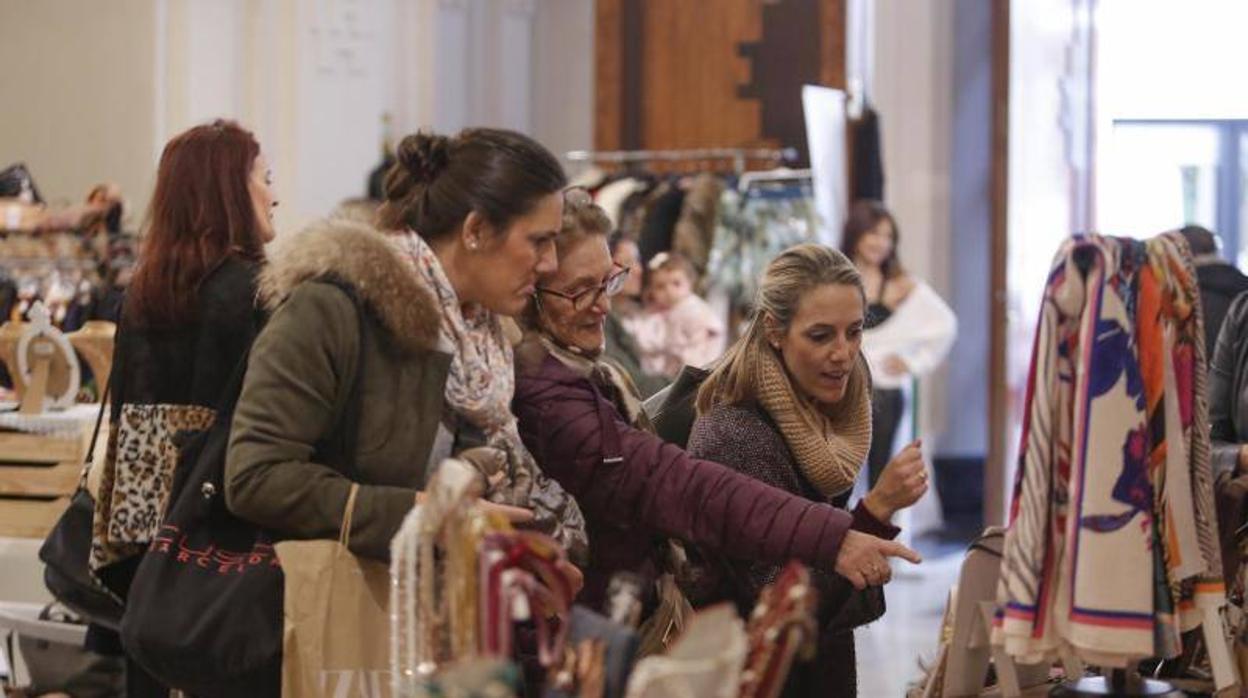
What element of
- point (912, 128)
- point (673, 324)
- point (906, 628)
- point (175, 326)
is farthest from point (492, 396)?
point (912, 128)

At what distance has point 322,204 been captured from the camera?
33.0ft

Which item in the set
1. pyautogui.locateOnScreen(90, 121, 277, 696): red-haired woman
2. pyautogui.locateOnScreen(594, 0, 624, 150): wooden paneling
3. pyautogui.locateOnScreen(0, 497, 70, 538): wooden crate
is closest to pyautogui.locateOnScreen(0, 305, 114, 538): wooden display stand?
pyautogui.locateOnScreen(0, 497, 70, 538): wooden crate

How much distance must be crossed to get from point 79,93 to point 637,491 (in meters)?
7.02

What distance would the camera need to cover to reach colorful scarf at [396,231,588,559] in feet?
10.2

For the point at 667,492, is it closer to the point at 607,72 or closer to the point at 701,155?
the point at 701,155

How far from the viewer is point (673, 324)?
862 cm

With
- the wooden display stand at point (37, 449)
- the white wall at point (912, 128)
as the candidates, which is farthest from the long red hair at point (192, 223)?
the white wall at point (912, 128)

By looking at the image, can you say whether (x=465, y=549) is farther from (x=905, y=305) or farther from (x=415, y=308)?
(x=905, y=305)

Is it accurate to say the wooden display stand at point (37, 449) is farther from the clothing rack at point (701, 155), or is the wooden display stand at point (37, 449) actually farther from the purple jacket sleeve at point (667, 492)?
the clothing rack at point (701, 155)

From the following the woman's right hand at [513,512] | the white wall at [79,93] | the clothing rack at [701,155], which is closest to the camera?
the woman's right hand at [513,512]

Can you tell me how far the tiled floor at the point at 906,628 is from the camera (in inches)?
268

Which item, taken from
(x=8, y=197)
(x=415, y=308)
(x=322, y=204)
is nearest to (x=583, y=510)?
(x=415, y=308)

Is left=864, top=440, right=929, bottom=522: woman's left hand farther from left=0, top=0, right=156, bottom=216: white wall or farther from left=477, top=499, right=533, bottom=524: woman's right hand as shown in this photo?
left=0, top=0, right=156, bottom=216: white wall

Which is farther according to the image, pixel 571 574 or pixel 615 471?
pixel 615 471
